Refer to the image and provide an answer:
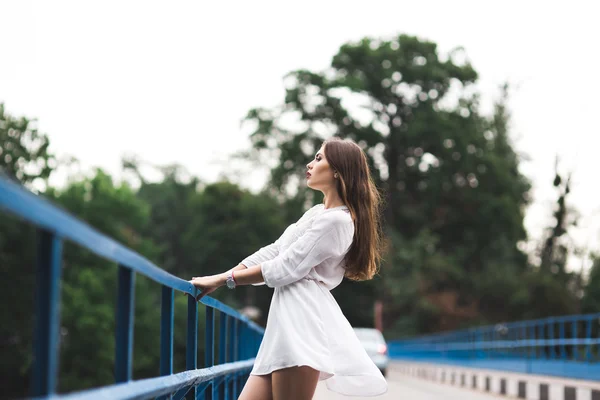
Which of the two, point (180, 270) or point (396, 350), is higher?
point (180, 270)

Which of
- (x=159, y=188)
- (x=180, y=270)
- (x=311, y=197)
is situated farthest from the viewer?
(x=159, y=188)

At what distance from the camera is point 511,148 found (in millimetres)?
51844

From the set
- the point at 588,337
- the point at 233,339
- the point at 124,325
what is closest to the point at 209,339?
the point at 233,339

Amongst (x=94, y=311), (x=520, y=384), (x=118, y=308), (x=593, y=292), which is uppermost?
(x=593, y=292)

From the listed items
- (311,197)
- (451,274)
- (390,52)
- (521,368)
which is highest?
(390,52)

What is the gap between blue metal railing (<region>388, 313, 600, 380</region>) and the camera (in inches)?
570

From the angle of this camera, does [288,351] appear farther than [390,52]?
No

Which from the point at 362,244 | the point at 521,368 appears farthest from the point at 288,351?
the point at 521,368

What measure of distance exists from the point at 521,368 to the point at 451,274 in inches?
1180

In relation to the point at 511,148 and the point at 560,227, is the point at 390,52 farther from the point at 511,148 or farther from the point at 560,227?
the point at 560,227

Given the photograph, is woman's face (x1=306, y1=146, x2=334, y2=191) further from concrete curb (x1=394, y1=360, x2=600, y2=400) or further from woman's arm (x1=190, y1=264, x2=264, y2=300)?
concrete curb (x1=394, y1=360, x2=600, y2=400)

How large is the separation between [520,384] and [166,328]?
12.0m

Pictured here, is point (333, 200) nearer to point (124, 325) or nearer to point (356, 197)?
point (356, 197)

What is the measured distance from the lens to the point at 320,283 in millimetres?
4012
